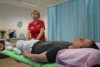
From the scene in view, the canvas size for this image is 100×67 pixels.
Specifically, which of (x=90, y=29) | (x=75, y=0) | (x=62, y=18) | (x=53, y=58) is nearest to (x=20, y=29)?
(x=62, y=18)

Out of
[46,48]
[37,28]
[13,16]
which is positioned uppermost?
[13,16]

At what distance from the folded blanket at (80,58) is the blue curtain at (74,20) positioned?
63.0 inches

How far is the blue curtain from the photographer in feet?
8.42

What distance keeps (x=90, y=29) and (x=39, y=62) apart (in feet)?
5.23

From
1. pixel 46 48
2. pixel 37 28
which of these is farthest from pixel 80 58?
pixel 37 28

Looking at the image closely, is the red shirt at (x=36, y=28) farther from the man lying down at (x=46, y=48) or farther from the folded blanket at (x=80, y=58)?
the folded blanket at (x=80, y=58)

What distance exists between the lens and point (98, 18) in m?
2.49

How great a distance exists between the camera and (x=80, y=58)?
102 cm

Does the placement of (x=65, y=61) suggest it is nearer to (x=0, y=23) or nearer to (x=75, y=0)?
(x=75, y=0)

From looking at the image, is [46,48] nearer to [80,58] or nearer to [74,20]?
[80,58]

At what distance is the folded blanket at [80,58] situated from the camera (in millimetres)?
964

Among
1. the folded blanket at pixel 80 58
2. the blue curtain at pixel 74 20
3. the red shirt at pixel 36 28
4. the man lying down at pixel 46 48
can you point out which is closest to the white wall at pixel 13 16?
the blue curtain at pixel 74 20

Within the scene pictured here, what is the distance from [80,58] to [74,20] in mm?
2014

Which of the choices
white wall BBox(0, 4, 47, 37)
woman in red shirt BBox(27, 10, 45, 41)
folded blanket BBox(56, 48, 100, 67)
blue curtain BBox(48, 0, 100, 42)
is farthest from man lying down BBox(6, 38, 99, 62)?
white wall BBox(0, 4, 47, 37)
